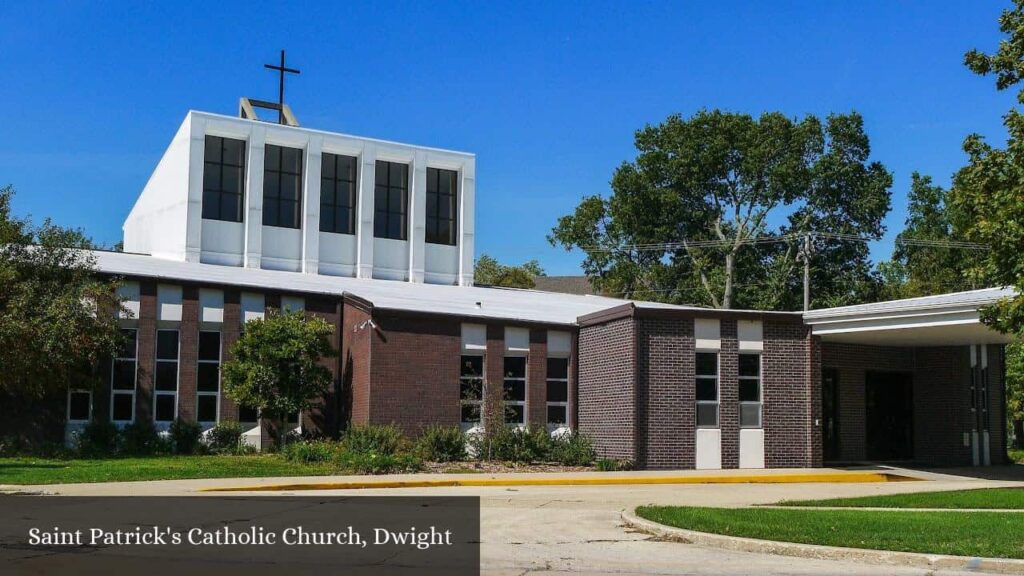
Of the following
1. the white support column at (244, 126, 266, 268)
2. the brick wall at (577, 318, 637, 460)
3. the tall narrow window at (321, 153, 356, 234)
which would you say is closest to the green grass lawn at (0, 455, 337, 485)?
the brick wall at (577, 318, 637, 460)

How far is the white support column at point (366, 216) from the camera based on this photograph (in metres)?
43.2

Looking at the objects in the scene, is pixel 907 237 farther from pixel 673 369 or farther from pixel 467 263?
pixel 673 369

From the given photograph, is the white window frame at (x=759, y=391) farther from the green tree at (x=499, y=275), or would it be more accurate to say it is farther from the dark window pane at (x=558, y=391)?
the green tree at (x=499, y=275)

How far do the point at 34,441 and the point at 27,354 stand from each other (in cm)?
308

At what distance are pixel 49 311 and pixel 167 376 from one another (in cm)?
416

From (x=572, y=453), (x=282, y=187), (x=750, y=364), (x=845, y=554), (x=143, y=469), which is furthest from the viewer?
(x=282, y=187)

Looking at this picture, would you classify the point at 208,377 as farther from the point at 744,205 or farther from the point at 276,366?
the point at 744,205

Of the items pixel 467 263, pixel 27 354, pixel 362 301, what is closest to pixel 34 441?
pixel 27 354

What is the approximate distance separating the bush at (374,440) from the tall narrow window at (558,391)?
204 inches

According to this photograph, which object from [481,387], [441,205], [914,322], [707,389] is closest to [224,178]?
[441,205]

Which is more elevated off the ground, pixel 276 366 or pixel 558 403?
pixel 276 366

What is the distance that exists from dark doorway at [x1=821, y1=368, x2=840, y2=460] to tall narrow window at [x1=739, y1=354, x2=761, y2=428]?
105 inches

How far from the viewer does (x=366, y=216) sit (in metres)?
43.7

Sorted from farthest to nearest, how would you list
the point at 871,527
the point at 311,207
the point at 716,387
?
the point at 311,207, the point at 716,387, the point at 871,527
